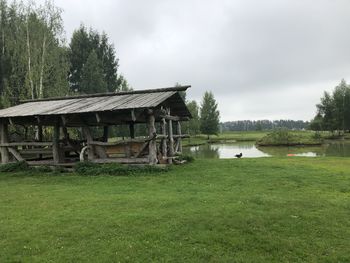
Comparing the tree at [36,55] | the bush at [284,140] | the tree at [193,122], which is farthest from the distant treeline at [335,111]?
the tree at [36,55]

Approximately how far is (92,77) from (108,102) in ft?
88.8

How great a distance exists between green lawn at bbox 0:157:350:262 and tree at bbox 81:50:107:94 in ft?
104

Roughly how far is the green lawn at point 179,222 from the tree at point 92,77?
31.6m

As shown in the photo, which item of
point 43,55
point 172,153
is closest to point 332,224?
point 172,153

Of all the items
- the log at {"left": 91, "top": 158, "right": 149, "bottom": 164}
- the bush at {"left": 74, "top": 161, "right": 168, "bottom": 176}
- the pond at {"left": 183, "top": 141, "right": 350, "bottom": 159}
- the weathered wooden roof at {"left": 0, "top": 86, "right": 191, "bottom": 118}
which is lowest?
the pond at {"left": 183, "top": 141, "right": 350, "bottom": 159}

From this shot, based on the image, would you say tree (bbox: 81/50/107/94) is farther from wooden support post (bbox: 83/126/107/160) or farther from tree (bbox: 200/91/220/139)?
wooden support post (bbox: 83/126/107/160)

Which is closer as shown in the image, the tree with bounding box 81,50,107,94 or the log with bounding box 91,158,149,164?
the log with bounding box 91,158,149,164

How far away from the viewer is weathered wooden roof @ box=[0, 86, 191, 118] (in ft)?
44.9

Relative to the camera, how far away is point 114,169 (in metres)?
13.4

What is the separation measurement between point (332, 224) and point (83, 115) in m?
11.9

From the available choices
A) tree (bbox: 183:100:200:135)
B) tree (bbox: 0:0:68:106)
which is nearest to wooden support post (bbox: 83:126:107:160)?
tree (bbox: 0:0:68:106)

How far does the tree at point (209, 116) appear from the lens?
62156mm

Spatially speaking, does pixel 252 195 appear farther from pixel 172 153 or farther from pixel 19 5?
pixel 19 5

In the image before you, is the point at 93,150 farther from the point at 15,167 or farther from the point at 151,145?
the point at 15,167
